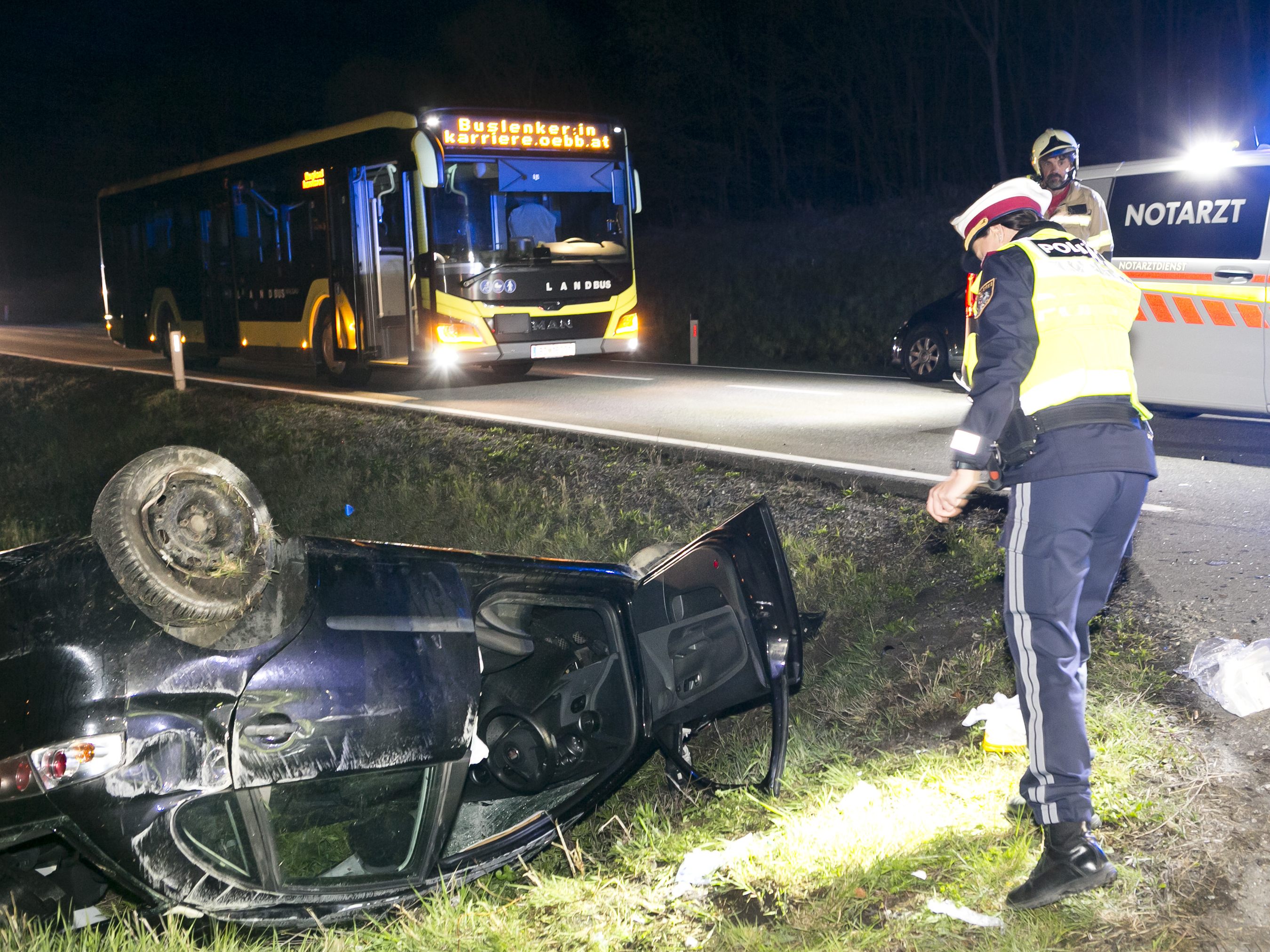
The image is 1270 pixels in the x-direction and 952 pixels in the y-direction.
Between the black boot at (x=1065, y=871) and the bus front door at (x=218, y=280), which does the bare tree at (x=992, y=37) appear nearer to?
the bus front door at (x=218, y=280)

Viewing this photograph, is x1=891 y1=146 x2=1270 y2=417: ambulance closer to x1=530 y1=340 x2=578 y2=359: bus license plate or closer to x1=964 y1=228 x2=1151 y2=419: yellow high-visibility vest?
x1=964 y1=228 x2=1151 y2=419: yellow high-visibility vest

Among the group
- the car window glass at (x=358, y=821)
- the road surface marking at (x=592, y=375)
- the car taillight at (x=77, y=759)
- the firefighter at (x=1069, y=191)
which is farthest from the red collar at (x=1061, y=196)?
the road surface marking at (x=592, y=375)

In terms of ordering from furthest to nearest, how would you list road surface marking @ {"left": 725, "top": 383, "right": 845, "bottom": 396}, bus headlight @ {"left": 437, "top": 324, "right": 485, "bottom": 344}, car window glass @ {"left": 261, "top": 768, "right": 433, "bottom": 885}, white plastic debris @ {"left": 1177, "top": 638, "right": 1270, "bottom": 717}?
bus headlight @ {"left": 437, "top": 324, "right": 485, "bottom": 344} < road surface marking @ {"left": 725, "top": 383, "right": 845, "bottom": 396} < white plastic debris @ {"left": 1177, "top": 638, "right": 1270, "bottom": 717} < car window glass @ {"left": 261, "top": 768, "right": 433, "bottom": 885}

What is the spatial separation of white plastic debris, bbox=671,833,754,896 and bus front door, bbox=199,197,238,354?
15.6 metres

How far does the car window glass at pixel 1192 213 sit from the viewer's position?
26.2 feet

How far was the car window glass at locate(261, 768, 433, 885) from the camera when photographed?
3.25 meters

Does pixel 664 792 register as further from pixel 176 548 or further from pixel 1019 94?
pixel 1019 94

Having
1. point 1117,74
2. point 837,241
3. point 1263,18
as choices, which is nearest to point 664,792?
point 837,241

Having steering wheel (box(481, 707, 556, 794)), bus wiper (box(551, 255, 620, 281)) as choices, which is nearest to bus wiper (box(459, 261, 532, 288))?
bus wiper (box(551, 255, 620, 281))

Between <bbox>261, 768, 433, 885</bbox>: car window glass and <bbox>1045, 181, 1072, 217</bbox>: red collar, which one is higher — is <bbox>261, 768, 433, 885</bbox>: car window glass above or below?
below

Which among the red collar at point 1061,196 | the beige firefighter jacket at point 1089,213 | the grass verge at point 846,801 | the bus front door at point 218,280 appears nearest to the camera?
the grass verge at point 846,801

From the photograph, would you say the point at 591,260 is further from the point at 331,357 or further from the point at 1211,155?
the point at 1211,155

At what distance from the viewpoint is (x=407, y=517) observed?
877 cm

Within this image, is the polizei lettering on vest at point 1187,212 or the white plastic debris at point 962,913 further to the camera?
the polizei lettering on vest at point 1187,212
